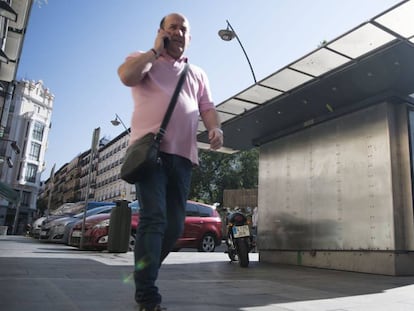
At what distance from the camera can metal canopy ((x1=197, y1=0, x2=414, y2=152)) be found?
6.11 m

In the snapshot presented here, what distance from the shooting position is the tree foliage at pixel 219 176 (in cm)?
4644

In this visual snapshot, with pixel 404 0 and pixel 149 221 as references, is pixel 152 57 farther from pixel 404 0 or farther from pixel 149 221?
pixel 404 0

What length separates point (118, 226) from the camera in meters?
7.20

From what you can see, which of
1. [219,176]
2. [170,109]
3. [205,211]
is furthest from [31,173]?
[170,109]

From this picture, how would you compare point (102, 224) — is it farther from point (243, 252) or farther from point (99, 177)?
point (99, 177)

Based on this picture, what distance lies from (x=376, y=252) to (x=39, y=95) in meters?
71.4

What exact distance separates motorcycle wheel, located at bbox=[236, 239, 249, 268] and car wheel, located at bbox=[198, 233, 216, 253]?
5341 mm

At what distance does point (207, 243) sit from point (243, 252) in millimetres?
5655

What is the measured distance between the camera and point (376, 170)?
7.51m

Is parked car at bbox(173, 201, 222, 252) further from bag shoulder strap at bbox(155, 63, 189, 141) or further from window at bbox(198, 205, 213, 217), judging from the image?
bag shoulder strap at bbox(155, 63, 189, 141)

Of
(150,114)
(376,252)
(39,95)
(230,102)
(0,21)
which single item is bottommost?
(376,252)

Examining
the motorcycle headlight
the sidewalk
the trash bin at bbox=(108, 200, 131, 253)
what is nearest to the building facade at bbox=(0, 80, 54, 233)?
the motorcycle headlight

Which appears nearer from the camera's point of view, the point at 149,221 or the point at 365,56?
the point at 149,221

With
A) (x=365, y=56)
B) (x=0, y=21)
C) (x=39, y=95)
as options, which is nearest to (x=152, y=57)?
(x=365, y=56)
